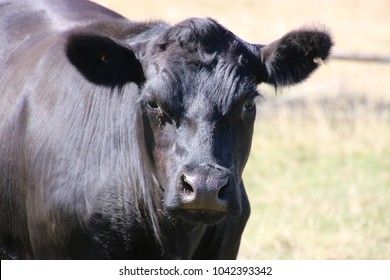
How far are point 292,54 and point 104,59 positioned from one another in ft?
3.32

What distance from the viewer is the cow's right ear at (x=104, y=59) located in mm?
5328

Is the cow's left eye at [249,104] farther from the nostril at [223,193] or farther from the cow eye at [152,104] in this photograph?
the nostril at [223,193]

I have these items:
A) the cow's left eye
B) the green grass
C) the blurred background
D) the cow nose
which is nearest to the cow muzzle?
the cow nose

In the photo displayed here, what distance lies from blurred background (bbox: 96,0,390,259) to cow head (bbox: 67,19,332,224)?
55cm

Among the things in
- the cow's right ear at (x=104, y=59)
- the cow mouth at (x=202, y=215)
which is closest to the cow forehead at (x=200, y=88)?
the cow's right ear at (x=104, y=59)

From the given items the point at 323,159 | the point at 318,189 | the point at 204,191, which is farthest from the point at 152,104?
the point at 323,159

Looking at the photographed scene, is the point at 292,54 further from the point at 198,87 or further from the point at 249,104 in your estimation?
the point at 198,87

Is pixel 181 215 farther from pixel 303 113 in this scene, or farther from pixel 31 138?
pixel 303 113

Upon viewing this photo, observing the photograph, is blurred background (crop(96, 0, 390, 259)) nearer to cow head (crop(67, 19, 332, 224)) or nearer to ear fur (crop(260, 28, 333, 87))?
ear fur (crop(260, 28, 333, 87))

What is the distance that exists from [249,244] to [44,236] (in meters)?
3.17

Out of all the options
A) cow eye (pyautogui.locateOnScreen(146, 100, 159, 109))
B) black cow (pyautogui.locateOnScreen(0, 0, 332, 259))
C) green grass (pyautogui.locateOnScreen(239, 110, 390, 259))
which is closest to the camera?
black cow (pyautogui.locateOnScreen(0, 0, 332, 259))

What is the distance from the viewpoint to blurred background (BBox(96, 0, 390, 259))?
8477mm

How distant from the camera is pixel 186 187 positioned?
15.5 feet
